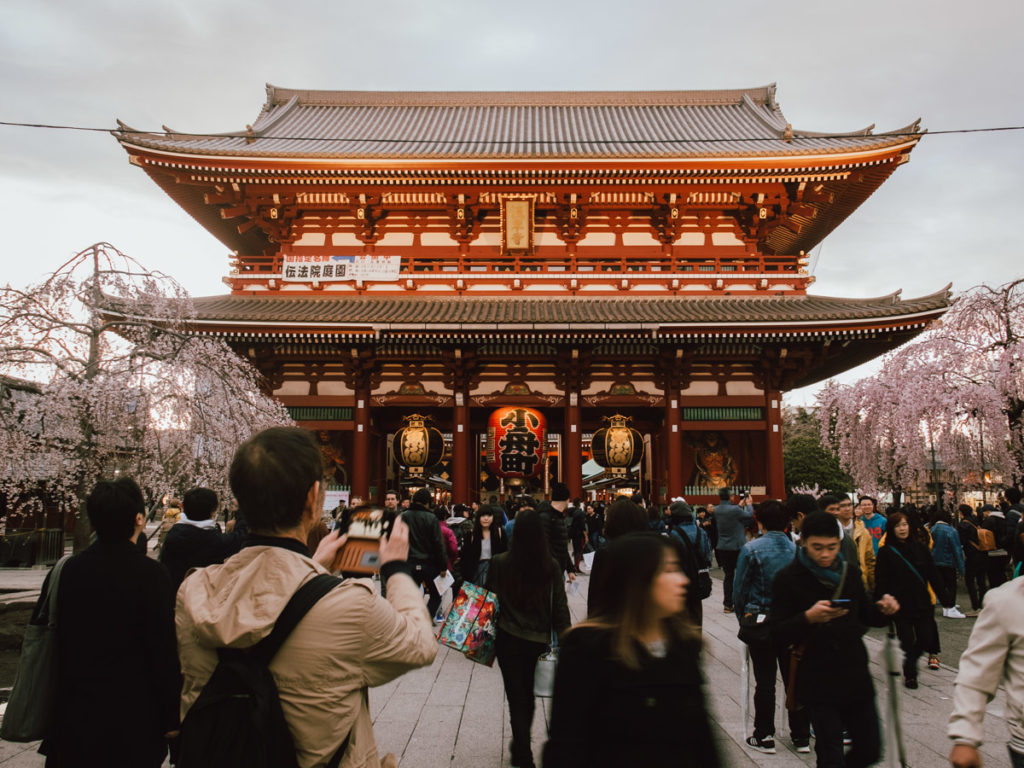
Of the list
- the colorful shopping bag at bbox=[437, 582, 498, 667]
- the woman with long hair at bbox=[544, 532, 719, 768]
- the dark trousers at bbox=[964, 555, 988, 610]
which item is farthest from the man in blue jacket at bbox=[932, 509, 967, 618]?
the woman with long hair at bbox=[544, 532, 719, 768]

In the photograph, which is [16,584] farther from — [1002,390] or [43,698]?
[1002,390]

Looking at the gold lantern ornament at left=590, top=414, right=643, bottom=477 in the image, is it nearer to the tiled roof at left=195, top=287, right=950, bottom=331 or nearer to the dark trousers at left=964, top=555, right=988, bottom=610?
the tiled roof at left=195, top=287, right=950, bottom=331

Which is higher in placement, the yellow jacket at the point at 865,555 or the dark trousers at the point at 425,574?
the yellow jacket at the point at 865,555

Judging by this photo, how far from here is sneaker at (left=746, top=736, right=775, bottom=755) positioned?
453 centimetres

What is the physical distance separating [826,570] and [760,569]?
125cm

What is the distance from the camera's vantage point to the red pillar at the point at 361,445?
1505 cm

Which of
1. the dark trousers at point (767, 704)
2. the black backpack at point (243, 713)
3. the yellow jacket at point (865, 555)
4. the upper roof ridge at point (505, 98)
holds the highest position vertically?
the upper roof ridge at point (505, 98)

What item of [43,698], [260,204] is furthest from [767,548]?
[260,204]

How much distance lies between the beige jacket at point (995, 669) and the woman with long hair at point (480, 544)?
18.8 ft

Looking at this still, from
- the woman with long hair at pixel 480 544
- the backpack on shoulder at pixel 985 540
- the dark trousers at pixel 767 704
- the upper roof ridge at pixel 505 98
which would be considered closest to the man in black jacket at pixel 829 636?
the dark trousers at pixel 767 704

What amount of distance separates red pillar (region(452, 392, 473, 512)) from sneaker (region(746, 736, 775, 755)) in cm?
1074

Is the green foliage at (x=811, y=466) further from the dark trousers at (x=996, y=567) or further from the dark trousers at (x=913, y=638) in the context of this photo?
the dark trousers at (x=913, y=638)

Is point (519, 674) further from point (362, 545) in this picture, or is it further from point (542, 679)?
point (362, 545)

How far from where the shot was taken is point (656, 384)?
Answer: 15.7 metres
